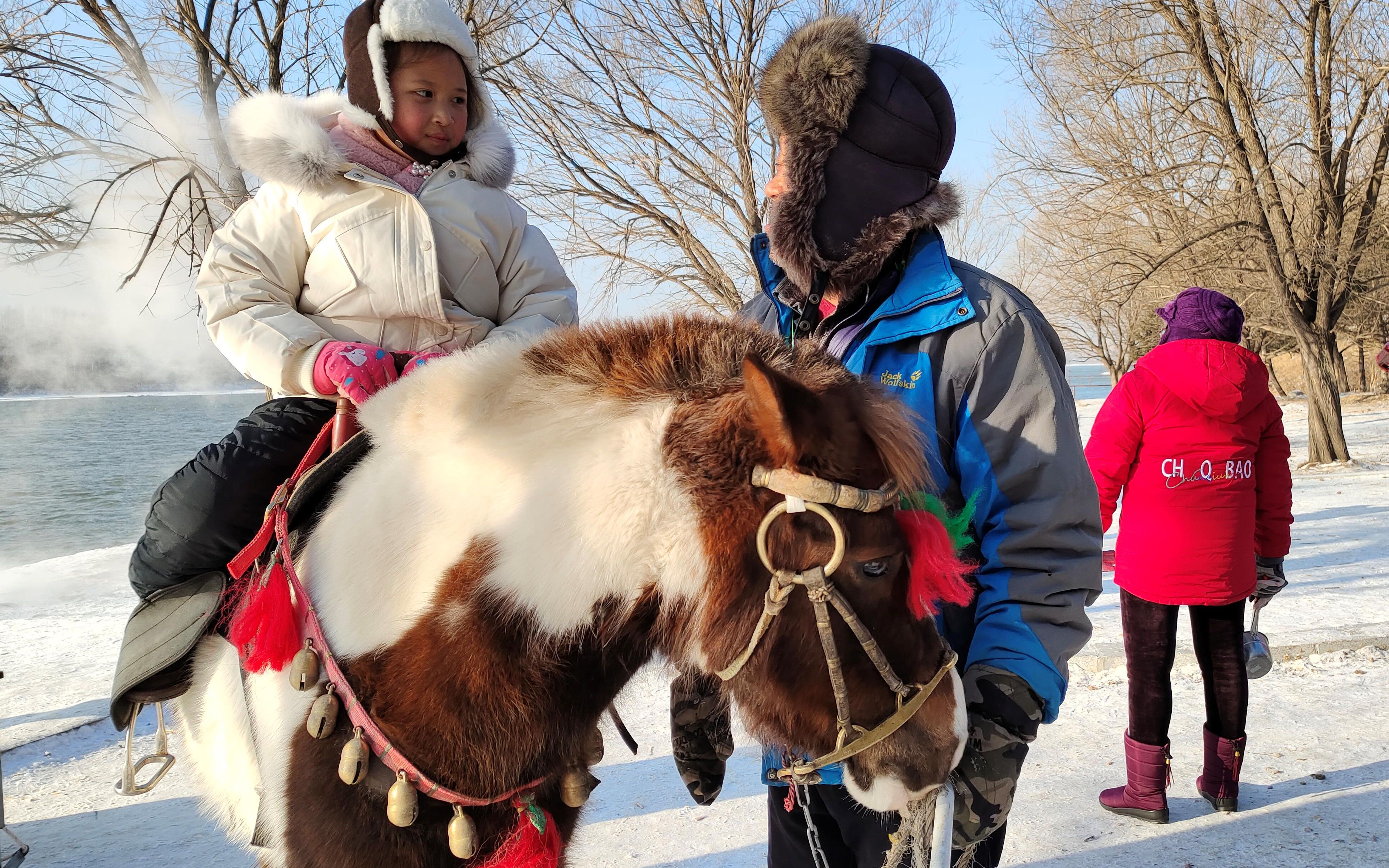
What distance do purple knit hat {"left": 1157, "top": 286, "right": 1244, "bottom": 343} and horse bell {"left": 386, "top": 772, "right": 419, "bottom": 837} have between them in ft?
13.6

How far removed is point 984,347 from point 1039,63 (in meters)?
13.4

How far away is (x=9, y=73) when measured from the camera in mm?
6559

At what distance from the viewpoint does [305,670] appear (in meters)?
1.40

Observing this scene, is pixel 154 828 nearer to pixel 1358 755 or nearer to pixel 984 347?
pixel 984 347

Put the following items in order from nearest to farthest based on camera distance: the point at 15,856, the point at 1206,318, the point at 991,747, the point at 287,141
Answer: the point at 991,747 → the point at 287,141 → the point at 15,856 → the point at 1206,318

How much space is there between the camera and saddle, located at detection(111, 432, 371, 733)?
1629 millimetres

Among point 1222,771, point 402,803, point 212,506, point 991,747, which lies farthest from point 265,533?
point 1222,771

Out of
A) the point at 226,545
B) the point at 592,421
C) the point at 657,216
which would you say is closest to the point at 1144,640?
the point at 592,421

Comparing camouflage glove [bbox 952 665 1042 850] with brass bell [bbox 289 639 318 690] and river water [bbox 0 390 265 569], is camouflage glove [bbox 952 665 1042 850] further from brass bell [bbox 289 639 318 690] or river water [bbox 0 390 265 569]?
river water [bbox 0 390 265 569]

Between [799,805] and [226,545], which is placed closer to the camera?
[226,545]

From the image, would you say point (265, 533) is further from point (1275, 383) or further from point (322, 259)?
point (1275, 383)

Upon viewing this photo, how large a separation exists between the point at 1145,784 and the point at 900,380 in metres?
3.14

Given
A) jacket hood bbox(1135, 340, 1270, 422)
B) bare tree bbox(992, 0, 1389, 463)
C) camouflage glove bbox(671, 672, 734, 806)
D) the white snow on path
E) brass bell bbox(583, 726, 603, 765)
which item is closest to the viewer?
brass bell bbox(583, 726, 603, 765)

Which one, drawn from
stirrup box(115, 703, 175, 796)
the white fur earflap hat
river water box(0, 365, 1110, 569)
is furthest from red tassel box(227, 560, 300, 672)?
river water box(0, 365, 1110, 569)
